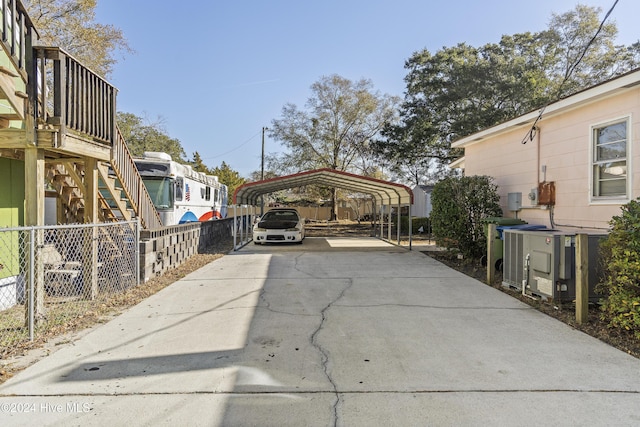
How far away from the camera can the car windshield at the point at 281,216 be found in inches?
606

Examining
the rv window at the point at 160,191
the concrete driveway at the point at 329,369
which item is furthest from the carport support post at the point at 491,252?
the rv window at the point at 160,191

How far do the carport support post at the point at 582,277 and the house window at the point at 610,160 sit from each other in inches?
92.1

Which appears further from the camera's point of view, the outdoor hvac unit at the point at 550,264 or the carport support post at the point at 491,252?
the carport support post at the point at 491,252

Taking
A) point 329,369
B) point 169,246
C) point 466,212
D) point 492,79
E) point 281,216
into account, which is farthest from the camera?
point 492,79

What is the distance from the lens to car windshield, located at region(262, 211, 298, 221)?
50.5ft

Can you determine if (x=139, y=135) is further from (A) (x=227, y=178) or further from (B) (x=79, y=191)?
(B) (x=79, y=191)

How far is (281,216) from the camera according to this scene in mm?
15812

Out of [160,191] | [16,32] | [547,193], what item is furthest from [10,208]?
[547,193]

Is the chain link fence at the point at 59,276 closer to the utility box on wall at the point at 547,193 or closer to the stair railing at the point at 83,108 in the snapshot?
the stair railing at the point at 83,108

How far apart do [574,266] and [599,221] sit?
1.90 meters

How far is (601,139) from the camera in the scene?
23.2 ft

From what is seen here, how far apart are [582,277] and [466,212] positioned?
463 cm

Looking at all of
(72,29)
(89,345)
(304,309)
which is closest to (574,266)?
(304,309)

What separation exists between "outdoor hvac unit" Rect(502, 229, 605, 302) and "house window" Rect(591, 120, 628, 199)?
166 cm
